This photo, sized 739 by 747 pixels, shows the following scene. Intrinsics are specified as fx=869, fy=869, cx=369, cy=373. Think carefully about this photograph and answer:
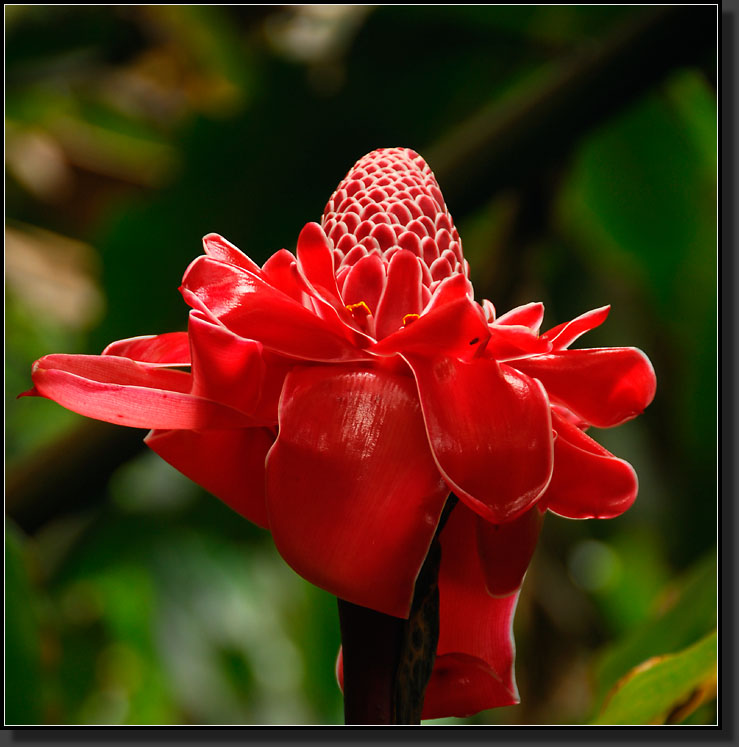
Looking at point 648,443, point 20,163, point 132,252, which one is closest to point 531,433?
point 132,252

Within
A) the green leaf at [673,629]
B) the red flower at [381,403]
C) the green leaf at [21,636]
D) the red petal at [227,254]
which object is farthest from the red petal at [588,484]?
the green leaf at [21,636]

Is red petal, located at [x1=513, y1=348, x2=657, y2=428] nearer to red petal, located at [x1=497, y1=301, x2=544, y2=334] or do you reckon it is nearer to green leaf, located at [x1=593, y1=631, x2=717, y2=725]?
red petal, located at [x1=497, y1=301, x2=544, y2=334]

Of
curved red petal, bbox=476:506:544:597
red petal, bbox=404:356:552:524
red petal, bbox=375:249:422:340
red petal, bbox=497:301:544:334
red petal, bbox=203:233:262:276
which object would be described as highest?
red petal, bbox=203:233:262:276

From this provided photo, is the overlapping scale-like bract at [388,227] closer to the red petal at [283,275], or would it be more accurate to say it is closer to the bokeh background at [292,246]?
the red petal at [283,275]

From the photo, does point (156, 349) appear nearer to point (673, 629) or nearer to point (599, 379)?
point (599, 379)

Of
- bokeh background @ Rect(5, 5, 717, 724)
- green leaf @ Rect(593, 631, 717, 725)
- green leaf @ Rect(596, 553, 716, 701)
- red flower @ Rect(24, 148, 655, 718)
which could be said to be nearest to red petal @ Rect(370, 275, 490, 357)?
red flower @ Rect(24, 148, 655, 718)
